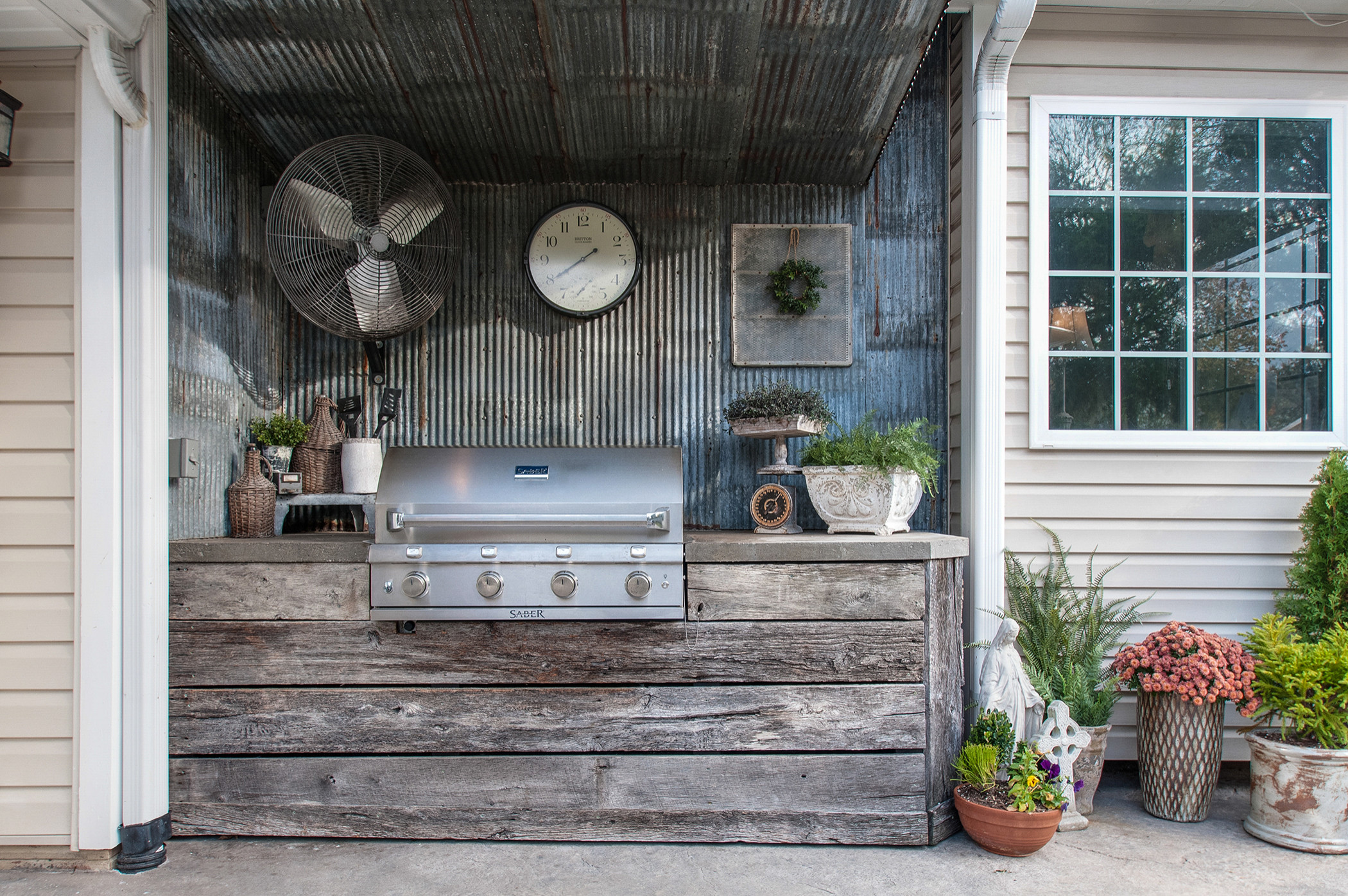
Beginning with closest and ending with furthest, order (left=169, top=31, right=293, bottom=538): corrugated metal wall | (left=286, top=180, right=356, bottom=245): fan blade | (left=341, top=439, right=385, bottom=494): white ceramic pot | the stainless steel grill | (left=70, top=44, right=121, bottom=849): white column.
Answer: (left=70, top=44, right=121, bottom=849): white column
the stainless steel grill
(left=169, top=31, right=293, bottom=538): corrugated metal wall
(left=286, top=180, right=356, bottom=245): fan blade
(left=341, top=439, right=385, bottom=494): white ceramic pot

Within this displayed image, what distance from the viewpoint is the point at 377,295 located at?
3174mm

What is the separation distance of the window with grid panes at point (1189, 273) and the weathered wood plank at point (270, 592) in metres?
2.86

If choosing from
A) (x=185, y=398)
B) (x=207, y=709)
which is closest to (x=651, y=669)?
(x=207, y=709)

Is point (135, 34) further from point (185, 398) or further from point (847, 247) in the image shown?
point (847, 247)

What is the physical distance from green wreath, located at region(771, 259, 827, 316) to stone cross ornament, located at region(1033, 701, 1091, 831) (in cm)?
188

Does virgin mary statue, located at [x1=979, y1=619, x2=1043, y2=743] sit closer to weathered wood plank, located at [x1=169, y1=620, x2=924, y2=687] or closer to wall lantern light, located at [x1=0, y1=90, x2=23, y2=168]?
weathered wood plank, located at [x1=169, y1=620, x2=924, y2=687]

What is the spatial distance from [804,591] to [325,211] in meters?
2.32

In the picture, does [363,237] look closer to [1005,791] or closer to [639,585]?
[639,585]

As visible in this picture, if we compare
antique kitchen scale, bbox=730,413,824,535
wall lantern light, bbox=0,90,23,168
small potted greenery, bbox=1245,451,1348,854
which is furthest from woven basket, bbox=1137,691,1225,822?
wall lantern light, bbox=0,90,23,168

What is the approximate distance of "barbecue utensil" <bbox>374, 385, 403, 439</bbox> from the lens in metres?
3.47

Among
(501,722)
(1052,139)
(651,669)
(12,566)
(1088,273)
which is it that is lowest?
(501,722)

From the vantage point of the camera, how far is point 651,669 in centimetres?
266

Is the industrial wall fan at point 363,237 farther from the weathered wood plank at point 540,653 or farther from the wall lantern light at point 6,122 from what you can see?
the weathered wood plank at point 540,653

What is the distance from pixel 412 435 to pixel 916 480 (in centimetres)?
218
